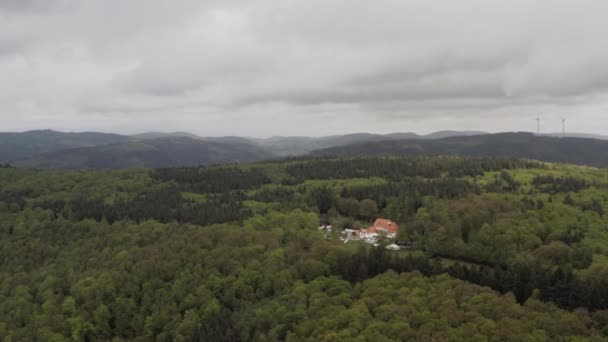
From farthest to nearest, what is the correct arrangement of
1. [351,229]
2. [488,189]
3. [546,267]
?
[488,189] → [351,229] → [546,267]

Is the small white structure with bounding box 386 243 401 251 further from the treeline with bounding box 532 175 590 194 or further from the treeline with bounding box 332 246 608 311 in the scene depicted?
the treeline with bounding box 532 175 590 194

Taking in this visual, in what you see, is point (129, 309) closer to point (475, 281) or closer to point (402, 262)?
point (402, 262)

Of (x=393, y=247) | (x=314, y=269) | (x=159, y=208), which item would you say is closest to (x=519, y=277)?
(x=393, y=247)

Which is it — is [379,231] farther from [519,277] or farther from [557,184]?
[557,184]

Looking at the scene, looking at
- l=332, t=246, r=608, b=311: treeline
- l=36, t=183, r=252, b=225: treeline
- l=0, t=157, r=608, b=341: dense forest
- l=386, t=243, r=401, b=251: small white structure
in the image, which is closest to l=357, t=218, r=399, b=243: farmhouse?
l=386, t=243, r=401, b=251: small white structure

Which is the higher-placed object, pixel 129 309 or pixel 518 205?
pixel 518 205

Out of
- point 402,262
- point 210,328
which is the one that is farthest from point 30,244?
point 402,262

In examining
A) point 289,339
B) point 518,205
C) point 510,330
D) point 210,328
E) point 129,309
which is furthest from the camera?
point 518,205

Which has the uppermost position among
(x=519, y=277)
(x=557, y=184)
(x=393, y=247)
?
(x=557, y=184)

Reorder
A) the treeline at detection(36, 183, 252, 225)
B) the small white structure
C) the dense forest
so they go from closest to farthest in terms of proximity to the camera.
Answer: the dense forest
the small white structure
the treeline at detection(36, 183, 252, 225)
